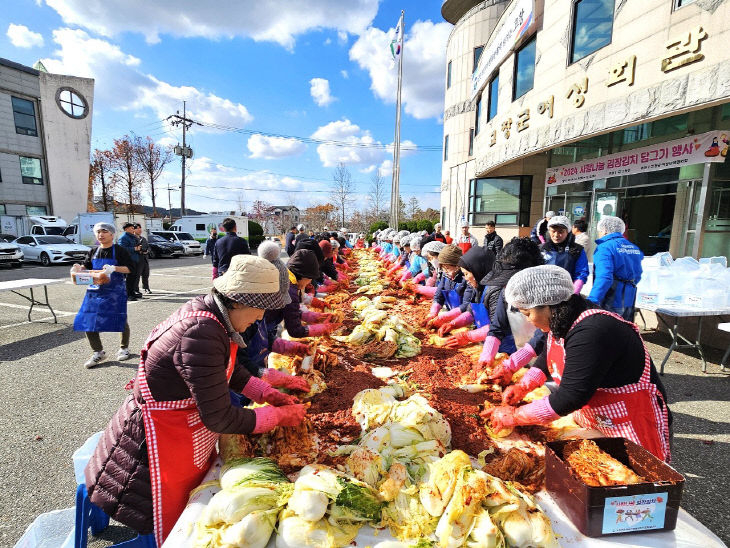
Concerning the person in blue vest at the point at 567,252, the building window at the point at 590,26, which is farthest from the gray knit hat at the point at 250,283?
the building window at the point at 590,26

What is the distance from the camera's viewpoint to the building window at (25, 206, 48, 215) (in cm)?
2469

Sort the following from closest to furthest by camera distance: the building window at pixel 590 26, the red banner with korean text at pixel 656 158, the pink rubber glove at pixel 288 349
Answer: the pink rubber glove at pixel 288 349 < the red banner with korean text at pixel 656 158 < the building window at pixel 590 26

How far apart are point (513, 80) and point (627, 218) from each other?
18.7 ft

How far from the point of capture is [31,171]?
2494 centimetres

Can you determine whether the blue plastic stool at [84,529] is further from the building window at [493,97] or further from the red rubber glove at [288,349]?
the building window at [493,97]

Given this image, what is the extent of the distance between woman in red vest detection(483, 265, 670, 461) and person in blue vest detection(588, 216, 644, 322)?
2887mm

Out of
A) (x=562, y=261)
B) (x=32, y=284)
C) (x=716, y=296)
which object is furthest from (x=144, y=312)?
(x=716, y=296)

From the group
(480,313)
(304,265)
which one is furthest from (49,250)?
(480,313)

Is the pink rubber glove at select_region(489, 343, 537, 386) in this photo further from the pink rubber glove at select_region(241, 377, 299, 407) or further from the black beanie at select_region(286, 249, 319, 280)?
the black beanie at select_region(286, 249, 319, 280)

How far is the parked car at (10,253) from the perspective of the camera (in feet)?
51.3

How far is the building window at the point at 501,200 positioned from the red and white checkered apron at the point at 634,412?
50.8 ft

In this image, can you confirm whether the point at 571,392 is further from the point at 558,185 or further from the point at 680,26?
the point at 558,185

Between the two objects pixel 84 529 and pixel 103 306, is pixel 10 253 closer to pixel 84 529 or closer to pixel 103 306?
pixel 103 306

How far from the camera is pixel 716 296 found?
5215 millimetres
